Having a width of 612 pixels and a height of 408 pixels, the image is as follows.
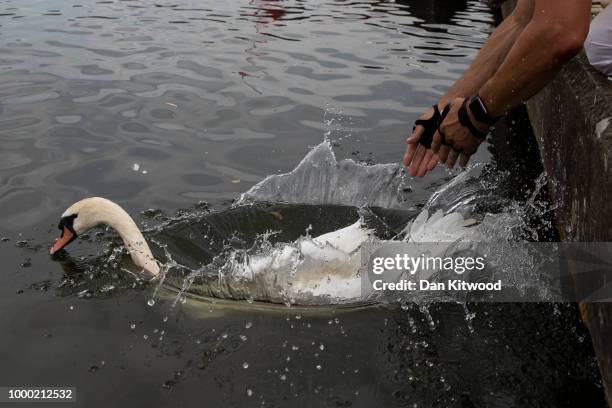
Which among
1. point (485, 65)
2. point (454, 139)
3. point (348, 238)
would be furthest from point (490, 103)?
point (348, 238)

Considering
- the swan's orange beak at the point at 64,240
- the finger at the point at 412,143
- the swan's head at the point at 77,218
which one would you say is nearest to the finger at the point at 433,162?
the finger at the point at 412,143

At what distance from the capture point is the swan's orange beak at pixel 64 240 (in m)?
5.01

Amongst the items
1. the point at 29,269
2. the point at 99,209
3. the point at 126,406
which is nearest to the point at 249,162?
the point at 99,209

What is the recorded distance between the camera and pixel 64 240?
5.05 metres

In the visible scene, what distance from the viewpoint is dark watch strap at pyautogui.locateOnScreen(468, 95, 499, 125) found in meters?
3.40

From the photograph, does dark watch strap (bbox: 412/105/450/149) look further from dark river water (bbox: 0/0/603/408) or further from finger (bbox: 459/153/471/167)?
dark river water (bbox: 0/0/603/408)

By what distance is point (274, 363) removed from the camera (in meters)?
3.88

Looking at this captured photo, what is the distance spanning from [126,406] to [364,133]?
5.10 meters

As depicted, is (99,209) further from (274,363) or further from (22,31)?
(22,31)

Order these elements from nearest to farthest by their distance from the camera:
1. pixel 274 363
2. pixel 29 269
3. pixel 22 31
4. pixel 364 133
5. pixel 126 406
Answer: pixel 126 406 → pixel 274 363 → pixel 29 269 → pixel 364 133 → pixel 22 31

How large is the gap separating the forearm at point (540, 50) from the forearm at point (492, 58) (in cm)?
73

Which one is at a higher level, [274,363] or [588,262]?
[588,262]

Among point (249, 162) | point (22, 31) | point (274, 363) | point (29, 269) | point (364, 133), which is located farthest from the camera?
point (22, 31)

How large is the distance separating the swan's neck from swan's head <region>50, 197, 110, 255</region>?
6cm
